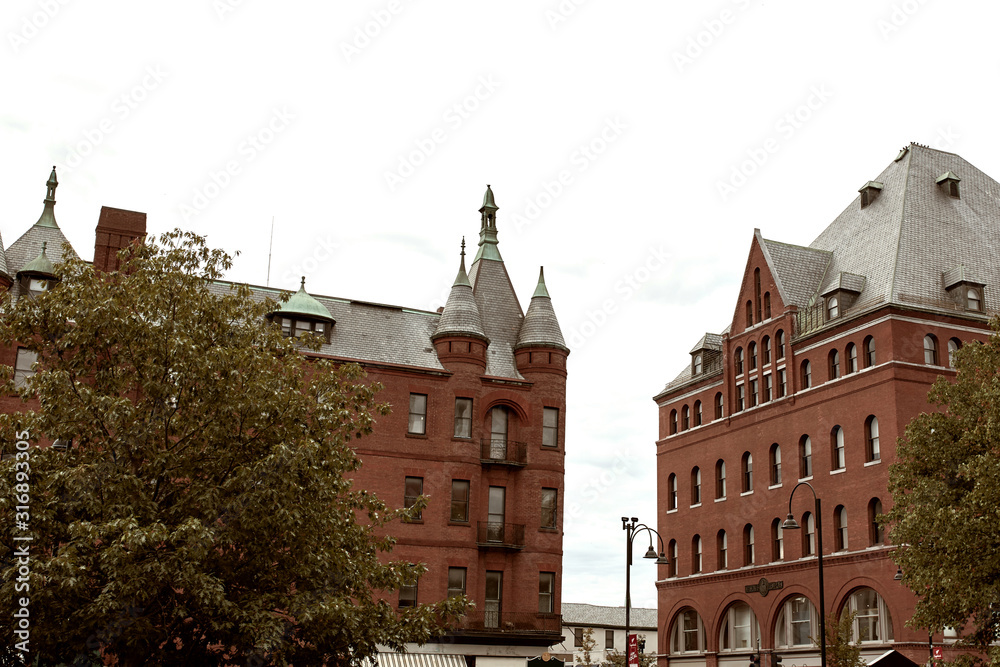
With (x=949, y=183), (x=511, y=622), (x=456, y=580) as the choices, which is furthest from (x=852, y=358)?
(x=456, y=580)

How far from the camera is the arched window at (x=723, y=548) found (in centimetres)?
5919

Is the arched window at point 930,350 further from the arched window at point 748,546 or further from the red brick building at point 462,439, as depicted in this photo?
the red brick building at point 462,439

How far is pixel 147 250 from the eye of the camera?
77.8 ft

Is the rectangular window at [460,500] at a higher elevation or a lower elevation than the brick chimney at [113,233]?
lower

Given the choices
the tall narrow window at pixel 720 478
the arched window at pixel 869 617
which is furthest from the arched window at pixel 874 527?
the tall narrow window at pixel 720 478

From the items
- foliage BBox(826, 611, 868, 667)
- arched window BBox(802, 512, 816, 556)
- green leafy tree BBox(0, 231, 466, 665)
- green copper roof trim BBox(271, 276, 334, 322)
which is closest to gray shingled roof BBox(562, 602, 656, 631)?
arched window BBox(802, 512, 816, 556)

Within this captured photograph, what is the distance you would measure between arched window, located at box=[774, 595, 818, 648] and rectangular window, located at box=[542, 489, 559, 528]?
1535cm

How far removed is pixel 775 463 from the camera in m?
56.3

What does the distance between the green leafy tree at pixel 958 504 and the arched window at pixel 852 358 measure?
60.9 feet

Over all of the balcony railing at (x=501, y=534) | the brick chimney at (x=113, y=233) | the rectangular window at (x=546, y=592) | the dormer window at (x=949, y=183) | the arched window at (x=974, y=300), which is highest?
the dormer window at (x=949, y=183)

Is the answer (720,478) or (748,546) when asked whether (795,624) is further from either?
(720,478)

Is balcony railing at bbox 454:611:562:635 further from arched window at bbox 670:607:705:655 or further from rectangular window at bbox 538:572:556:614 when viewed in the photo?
arched window at bbox 670:607:705:655

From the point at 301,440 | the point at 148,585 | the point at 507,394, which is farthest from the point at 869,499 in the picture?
the point at 148,585

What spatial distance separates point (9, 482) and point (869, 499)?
132 ft
